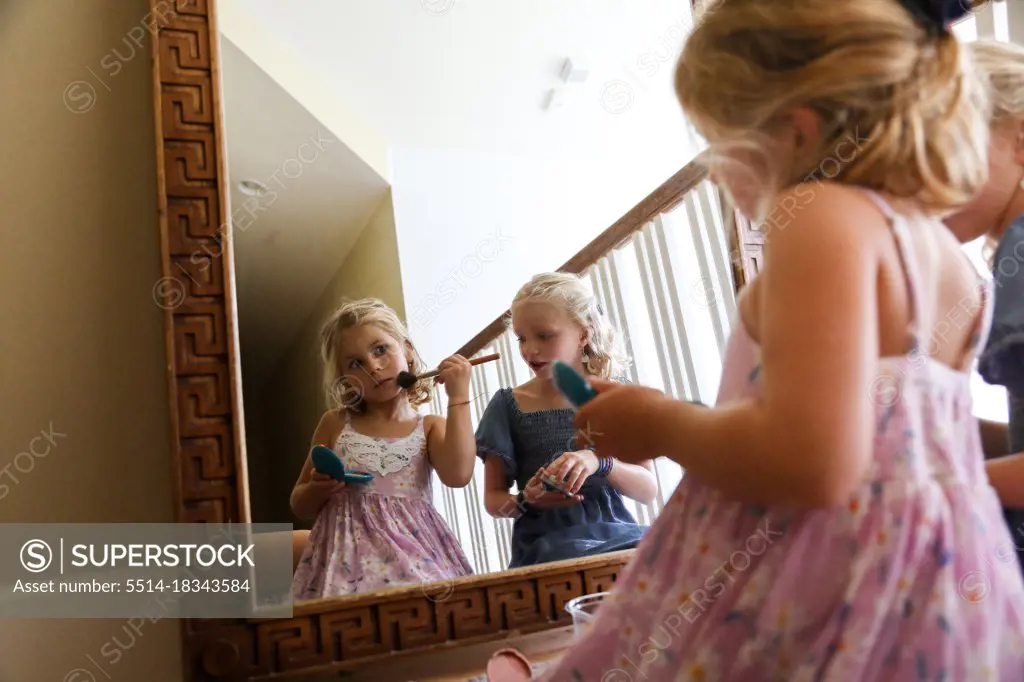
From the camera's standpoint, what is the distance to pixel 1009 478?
53cm

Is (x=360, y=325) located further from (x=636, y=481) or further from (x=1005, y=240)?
(x=1005, y=240)

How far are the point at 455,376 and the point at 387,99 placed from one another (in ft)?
1.11

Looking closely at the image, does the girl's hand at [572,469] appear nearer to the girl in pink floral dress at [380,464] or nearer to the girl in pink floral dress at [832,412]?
the girl in pink floral dress at [380,464]

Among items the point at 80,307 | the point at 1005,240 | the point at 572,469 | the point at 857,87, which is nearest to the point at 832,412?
the point at 857,87

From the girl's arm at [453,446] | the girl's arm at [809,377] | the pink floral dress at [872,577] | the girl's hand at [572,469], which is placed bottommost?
the pink floral dress at [872,577]

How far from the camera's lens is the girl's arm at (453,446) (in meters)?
0.82

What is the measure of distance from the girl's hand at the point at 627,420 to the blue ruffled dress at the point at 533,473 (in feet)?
1.27

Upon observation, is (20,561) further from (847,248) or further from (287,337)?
(847,248)

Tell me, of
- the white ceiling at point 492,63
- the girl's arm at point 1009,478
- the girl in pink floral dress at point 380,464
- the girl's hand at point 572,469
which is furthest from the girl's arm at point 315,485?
the girl's arm at point 1009,478

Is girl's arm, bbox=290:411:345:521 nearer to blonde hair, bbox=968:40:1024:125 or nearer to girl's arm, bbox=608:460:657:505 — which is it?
girl's arm, bbox=608:460:657:505

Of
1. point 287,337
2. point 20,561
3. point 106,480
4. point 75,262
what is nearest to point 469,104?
point 287,337

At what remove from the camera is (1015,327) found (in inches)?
21.8

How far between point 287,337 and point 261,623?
278 mm

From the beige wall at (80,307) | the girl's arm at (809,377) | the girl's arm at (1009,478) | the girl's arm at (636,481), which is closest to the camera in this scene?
the girl's arm at (809,377)
